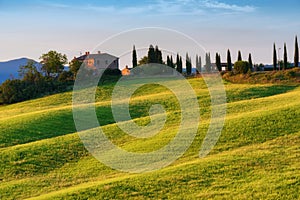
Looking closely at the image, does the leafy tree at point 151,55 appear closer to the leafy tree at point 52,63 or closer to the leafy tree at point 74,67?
the leafy tree at point 74,67

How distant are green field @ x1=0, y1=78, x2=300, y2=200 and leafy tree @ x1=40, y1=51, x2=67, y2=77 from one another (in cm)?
4392

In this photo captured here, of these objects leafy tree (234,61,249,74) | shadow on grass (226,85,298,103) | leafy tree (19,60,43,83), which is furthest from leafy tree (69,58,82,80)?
shadow on grass (226,85,298,103)

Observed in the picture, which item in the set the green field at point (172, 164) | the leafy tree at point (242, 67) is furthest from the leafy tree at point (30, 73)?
the green field at point (172, 164)

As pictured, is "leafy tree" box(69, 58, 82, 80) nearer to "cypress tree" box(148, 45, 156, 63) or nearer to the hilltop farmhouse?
the hilltop farmhouse

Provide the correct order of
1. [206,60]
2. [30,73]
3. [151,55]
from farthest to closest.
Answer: [30,73] → [151,55] → [206,60]

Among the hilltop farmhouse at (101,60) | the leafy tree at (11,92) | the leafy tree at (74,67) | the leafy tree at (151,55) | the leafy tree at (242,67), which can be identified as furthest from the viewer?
the hilltop farmhouse at (101,60)

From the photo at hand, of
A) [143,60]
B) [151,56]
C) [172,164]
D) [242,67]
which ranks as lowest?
[172,164]

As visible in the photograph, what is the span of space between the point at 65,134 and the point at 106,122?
18.1ft

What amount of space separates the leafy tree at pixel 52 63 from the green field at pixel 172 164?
43.9 meters

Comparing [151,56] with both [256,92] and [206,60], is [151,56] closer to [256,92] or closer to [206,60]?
[206,60]

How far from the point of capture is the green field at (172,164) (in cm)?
1742

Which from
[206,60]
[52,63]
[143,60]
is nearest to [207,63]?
[206,60]

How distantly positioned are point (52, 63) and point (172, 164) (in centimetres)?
6339

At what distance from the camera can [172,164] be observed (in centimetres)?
2156
